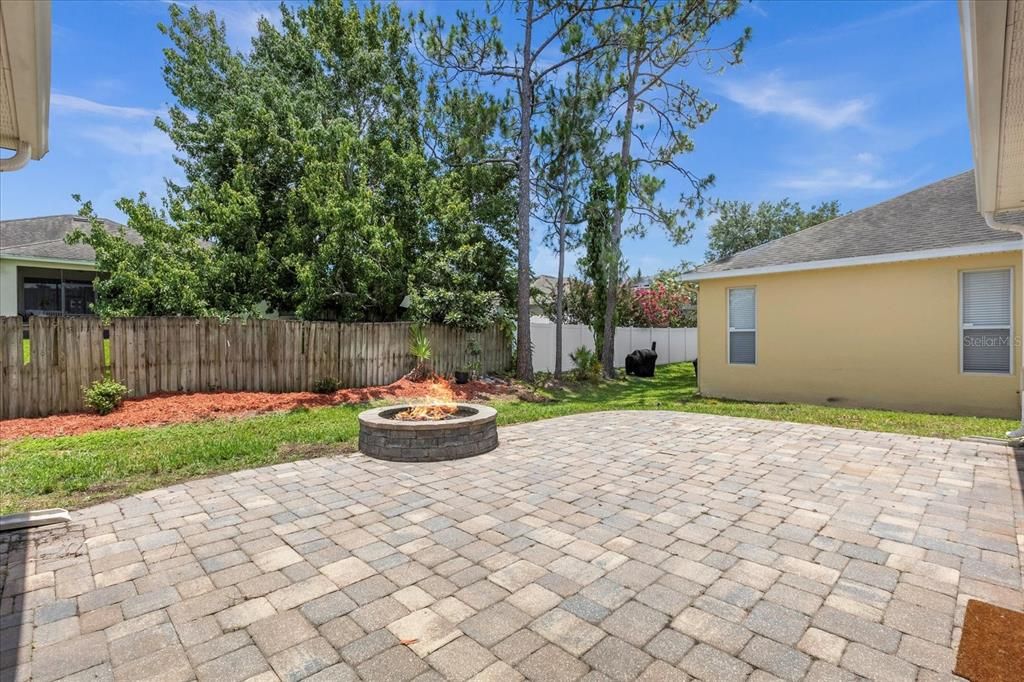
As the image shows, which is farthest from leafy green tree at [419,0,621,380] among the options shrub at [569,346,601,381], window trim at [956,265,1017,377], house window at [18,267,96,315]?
house window at [18,267,96,315]

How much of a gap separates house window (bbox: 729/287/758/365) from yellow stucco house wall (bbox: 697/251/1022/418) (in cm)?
13

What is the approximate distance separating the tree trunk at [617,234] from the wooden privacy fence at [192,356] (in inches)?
231

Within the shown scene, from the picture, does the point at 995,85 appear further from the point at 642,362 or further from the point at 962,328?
the point at 642,362

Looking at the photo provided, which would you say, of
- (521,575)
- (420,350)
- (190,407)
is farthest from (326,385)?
(521,575)

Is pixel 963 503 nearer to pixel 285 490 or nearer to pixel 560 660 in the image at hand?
pixel 560 660

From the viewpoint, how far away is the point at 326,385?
10445mm

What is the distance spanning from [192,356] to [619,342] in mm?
14309

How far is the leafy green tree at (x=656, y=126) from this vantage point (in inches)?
573

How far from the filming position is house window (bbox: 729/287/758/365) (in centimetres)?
1093

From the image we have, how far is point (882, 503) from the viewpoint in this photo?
401 cm

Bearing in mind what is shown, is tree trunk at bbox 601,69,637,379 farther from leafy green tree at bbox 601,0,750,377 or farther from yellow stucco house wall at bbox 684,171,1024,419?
yellow stucco house wall at bbox 684,171,1024,419

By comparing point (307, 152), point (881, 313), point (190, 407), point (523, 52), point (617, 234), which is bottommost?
point (190, 407)

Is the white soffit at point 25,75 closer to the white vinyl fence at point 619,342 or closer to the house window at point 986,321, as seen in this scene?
the house window at point 986,321

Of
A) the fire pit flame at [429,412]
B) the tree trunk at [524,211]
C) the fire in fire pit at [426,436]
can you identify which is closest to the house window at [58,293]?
the tree trunk at [524,211]
